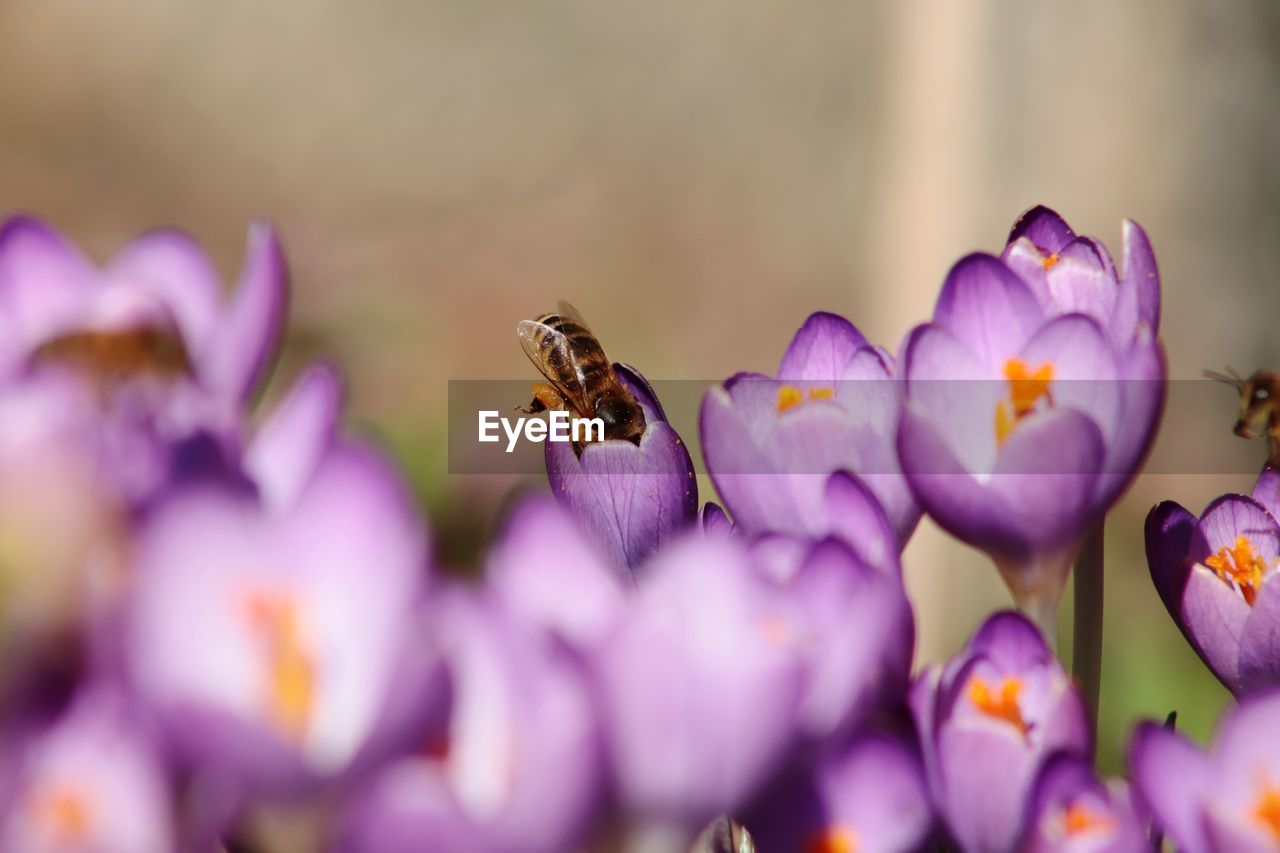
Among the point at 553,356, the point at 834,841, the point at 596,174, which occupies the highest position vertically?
the point at 596,174

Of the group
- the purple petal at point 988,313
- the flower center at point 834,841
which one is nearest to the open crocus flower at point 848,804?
the flower center at point 834,841

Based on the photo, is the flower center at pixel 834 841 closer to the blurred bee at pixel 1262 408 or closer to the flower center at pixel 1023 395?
the flower center at pixel 1023 395

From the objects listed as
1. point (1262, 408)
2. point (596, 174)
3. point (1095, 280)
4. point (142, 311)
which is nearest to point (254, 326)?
point (142, 311)

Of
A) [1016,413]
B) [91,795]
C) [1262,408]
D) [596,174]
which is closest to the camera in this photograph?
[91,795]

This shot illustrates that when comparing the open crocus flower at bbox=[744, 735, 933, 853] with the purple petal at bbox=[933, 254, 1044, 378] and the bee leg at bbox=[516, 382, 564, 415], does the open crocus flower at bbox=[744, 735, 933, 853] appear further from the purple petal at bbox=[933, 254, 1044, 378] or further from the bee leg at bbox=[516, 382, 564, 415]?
the bee leg at bbox=[516, 382, 564, 415]

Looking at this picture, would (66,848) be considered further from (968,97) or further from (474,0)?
(474,0)

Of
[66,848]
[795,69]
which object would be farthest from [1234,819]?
[795,69]

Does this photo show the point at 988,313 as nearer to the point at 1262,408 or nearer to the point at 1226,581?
the point at 1226,581
